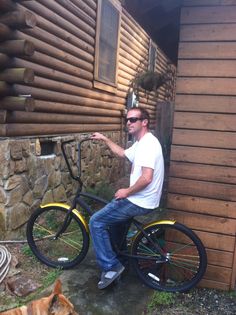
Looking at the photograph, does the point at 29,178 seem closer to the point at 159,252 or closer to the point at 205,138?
the point at 159,252

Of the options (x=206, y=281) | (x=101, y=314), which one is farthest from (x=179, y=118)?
(x=101, y=314)

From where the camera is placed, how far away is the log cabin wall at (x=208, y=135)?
3.77 metres

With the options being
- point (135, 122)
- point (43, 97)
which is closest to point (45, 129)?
point (43, 97)

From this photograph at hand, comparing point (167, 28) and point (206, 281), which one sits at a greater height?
point (167, 28)

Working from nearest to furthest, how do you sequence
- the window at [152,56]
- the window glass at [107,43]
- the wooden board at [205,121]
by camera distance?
1. the wooden board at [205,121]
2. the window glass at [107,43]
3. the window at [152,56]

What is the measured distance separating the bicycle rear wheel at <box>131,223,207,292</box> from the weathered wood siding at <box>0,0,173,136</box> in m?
2.26

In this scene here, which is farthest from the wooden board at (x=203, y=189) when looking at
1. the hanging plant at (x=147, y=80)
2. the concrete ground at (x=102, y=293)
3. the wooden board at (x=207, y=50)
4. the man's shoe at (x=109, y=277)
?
the hanging plant at (x=147, y=80)

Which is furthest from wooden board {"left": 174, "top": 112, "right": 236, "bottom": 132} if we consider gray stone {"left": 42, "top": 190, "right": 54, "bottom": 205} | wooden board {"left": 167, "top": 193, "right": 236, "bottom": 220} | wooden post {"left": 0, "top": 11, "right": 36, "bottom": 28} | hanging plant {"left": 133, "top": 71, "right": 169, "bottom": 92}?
hanging plant {"left": 133, "top": 71, "right": 169, "bottom": 92}

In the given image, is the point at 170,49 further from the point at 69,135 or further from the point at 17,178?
the point at 17,178

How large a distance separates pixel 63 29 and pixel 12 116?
90.7 inches

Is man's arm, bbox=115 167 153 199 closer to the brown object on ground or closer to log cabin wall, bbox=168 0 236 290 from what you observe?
log cabin wall, bbox=168 0 236 290

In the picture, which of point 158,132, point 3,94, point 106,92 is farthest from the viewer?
point 158,132

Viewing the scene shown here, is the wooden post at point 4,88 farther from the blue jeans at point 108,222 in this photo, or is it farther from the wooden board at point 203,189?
the wooden board at point 203,189

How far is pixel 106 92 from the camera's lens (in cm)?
907
